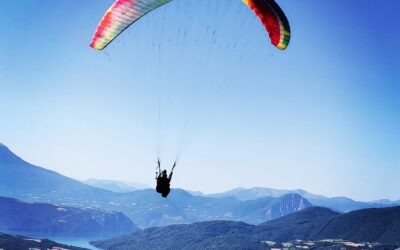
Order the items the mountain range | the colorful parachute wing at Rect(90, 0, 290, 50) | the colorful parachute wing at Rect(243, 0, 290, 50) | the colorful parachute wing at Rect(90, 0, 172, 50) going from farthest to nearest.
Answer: the mountain range < the colorful parachute wing at Rect(243, 0, 290, 50) < the colorful parachute wing at Rect(90, 0, 290, 50) < the colorful parachute wing at Rect(90, 0, 172, 50)

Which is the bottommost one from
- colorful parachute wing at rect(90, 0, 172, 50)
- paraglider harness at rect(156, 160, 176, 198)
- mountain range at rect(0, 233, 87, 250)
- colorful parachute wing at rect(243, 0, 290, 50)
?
mountain range at rect(0, 233, 87, 250)

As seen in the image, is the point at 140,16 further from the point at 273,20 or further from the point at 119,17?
the point at 273,20

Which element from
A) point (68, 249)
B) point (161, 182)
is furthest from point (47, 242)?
point (161, 182)

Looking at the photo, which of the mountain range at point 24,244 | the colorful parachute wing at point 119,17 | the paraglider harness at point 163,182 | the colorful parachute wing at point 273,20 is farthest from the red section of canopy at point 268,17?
the mountain range at point 24,244

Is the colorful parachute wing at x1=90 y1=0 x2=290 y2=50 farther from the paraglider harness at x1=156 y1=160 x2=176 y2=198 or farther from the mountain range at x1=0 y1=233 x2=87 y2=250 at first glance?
the mountain range at x1=0 y1=233 x2=87 y2=250

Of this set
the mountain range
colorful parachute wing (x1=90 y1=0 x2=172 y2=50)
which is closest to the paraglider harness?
colorful parachute wing (x1=90 y1=0 x2=172 y2=50)

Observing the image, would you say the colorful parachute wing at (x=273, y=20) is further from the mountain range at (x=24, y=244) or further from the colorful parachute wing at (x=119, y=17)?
the mountain range at (x=24, y=244)

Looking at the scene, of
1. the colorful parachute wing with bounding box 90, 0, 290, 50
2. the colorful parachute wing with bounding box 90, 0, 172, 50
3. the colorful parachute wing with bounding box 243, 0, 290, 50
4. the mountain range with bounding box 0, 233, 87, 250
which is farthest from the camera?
the mountain range with bounding box 0, 233, 87, 250
